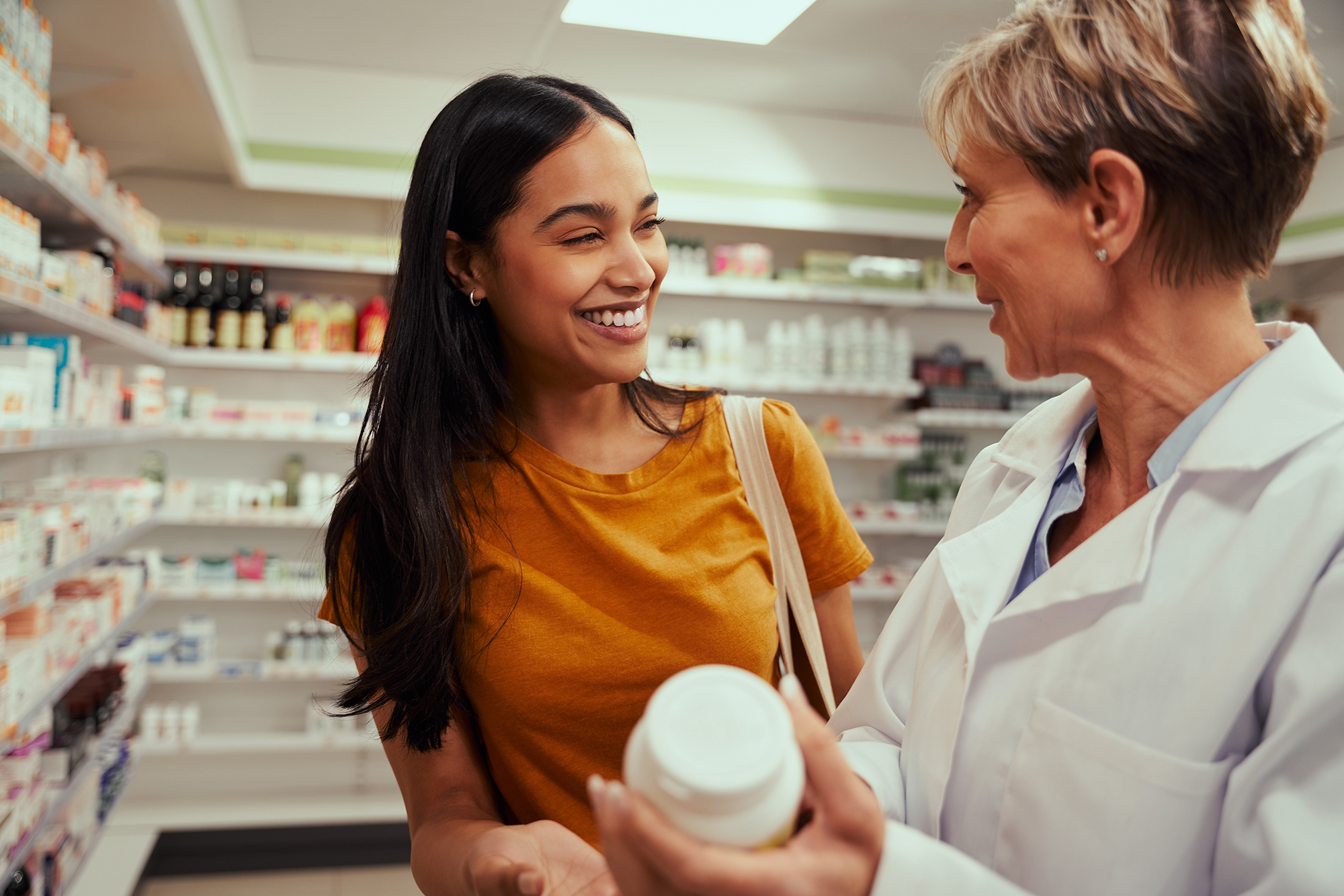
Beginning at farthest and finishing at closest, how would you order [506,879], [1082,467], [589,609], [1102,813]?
[589,609] < [1082,467] < [506,879] < [1102,813]

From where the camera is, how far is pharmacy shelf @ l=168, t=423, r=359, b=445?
4.25m

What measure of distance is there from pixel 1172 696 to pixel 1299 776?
4.4 inches

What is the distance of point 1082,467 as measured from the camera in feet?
3.57

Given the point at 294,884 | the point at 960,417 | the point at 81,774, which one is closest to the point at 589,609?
the point at 81,774

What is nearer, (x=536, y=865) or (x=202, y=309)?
(x=536, y=865)

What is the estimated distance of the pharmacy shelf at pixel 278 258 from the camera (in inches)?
166

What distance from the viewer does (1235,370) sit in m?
0.91

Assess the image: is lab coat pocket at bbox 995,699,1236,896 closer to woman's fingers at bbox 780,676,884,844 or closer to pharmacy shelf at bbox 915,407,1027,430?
woman's fingers at bbox 780,676,884,844

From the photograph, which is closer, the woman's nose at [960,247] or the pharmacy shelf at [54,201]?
the woman's nose at [960,247]

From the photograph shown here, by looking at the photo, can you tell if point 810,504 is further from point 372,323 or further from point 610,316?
point 372,323

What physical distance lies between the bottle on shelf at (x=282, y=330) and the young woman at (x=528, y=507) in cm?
321

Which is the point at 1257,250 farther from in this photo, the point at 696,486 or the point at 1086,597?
the point at 696,486

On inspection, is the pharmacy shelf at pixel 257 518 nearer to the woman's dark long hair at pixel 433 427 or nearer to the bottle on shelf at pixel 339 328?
the bottle on shelf at pixel 339 328

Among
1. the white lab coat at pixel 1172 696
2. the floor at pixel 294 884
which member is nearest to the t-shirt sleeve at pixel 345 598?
the white lab coat at pixel 1172 696
